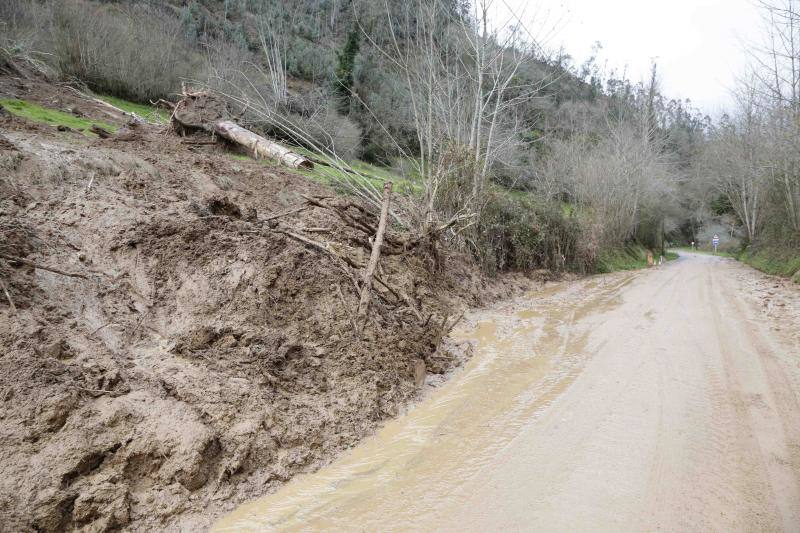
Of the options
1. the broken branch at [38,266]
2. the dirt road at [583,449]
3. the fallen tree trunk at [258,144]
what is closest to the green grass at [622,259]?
the dirt road at [583,449]

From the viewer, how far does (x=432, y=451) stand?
4.05 m

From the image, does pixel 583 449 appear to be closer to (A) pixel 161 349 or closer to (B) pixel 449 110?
(A) pixel 161 349

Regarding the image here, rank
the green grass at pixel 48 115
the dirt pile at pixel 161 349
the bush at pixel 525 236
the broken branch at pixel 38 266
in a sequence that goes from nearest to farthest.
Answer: the dirt pile at pixel 161 349
the broken branch at pixel 38 266
the green grass at pixel 48 115
the bush at pixel 525 236

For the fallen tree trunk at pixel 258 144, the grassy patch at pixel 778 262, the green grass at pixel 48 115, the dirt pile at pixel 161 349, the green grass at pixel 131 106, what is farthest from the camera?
the grassy patch at pixel 778 262

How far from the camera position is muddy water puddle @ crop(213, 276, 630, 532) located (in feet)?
10.5

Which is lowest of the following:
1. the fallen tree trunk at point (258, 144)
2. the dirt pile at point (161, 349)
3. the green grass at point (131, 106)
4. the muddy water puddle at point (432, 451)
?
the muddy water puddle at point (432, 451)

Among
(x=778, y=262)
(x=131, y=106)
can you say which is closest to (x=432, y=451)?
(x=131, y=106)

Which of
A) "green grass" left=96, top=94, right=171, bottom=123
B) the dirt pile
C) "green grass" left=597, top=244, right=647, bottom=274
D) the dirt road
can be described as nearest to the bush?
"green grass" left=597, top=244, right=647, bottom=274

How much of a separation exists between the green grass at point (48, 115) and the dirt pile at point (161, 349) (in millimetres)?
2268

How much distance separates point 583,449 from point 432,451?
4.11 ft

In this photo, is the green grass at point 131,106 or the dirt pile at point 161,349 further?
the green grass at point 131,106

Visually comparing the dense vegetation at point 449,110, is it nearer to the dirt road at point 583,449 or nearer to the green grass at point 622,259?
the green grass at point 622,259

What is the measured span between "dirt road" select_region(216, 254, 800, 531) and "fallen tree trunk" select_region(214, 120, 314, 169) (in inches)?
236

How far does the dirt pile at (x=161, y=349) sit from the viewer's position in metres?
3.04
